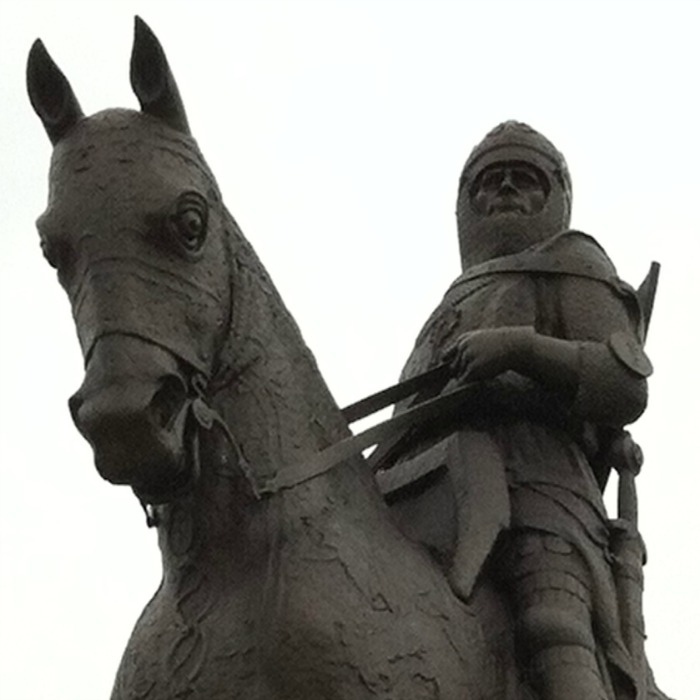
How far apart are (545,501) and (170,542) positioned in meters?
1.51

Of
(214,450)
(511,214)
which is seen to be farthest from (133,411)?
(511,214)

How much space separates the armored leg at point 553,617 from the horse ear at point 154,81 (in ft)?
6.29

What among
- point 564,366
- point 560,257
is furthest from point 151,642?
point 560,257

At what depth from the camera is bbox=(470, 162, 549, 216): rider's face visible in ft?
26.8

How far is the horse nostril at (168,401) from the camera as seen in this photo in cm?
556

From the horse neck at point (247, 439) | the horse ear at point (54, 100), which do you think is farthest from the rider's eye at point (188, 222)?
the horse ear at point (54, 100)

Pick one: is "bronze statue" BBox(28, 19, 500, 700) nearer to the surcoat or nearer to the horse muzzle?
the horse muzzle

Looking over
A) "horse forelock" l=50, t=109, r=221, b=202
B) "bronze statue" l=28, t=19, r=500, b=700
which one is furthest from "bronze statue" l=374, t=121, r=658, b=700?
"horse forelock" l=50, t=109, r=221, b=202

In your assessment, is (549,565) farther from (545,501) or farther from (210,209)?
(210,209)

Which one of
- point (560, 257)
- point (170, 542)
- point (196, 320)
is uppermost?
point (560, 257)

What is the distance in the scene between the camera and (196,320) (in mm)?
5844

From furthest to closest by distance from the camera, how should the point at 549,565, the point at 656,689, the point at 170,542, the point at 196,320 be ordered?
the point at 656,689
the point at 549,565
the point at 170,542
the point at 196,320

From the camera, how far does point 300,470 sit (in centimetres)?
624

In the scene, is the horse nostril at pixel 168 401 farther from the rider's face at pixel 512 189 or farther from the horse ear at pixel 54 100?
the rider's face at pixel 512 189
